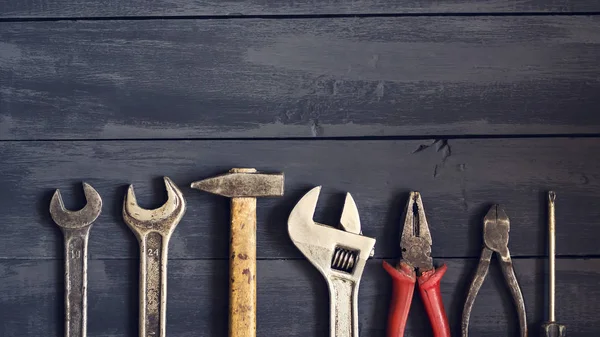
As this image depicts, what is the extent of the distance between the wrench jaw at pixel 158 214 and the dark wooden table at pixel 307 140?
0.03 m

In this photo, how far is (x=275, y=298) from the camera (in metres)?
1.55

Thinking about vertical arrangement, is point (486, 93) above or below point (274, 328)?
above

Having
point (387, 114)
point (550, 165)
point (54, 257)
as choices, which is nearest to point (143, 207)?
point (54, 257)

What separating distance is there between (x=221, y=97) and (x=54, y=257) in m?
0.49

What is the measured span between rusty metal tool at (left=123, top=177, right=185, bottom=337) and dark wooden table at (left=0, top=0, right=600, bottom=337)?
0.11 feet

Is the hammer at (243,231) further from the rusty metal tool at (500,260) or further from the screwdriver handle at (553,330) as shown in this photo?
the screwdriver handle at (553,330)

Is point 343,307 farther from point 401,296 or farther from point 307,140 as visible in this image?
point 307,140

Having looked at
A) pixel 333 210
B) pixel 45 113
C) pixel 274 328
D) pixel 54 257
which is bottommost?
pixel 274 328

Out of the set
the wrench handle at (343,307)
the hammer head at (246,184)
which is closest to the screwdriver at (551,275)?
the wrench handle at (343,307)

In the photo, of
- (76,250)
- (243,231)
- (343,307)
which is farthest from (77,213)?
(343,307)

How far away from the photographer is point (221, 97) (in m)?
1.55

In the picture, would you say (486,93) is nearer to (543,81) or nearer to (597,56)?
(543,81)

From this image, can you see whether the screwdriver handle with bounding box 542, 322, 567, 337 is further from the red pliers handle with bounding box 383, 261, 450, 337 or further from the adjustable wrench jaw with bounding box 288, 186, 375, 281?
the adjustable wrench jaw with bounding box 288, 186, 375, 281

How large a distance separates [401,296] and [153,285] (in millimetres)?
503
